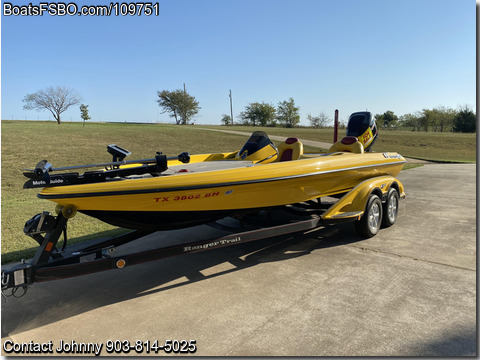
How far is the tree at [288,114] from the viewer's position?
67938mm

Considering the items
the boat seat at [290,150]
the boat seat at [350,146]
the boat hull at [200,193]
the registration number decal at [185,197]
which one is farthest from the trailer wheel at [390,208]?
the registration number decal at [185,197]

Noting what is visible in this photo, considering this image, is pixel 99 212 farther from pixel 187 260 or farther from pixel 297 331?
pixel 297 331

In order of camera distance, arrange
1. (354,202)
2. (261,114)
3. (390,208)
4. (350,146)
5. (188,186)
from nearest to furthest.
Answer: (188,186)
(354,202)
(390,208)
(350,146)
(261,114)

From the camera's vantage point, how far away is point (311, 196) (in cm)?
476

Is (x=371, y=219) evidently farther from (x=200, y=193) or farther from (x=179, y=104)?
(x=179, y=104)

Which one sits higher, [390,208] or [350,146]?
[350,146]

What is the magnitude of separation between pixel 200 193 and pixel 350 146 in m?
3.55

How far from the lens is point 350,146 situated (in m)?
6.09

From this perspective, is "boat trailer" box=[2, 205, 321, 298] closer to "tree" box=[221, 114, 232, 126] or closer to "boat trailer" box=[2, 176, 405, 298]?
"boat trailer" box=[2, 176, 405, 298]

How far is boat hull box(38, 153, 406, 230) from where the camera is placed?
314 cm

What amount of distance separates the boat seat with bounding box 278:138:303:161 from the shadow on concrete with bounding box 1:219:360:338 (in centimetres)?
129

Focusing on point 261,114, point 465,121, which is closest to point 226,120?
point 261,114

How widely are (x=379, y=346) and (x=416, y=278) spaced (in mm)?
1457

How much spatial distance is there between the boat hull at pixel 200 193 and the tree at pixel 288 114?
64.3 meters
